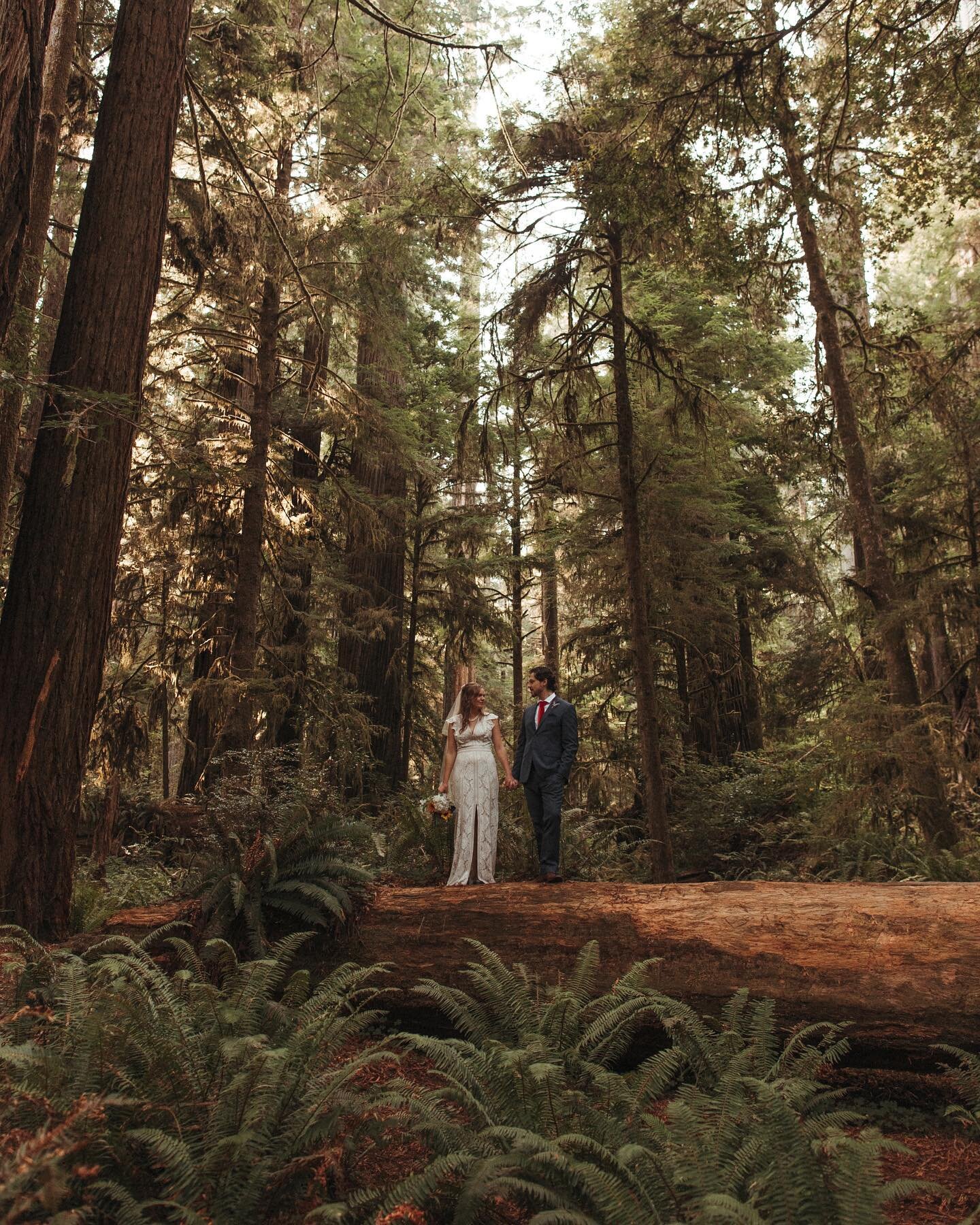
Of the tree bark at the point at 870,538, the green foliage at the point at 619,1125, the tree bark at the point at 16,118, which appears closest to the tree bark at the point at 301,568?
the tree bark at the point at 16,118

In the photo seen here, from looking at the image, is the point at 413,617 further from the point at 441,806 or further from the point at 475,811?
the point at 475,811

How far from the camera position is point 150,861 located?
12.1 meters

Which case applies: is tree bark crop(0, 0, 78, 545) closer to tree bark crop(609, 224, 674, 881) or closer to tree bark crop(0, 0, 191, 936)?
tree bark crop(0, 0, 191, 936)

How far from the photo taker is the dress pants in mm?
7473

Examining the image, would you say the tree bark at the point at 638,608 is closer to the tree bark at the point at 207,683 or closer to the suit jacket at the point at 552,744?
the suit jacket at the point at 552,744

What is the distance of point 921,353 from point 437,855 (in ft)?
28.5

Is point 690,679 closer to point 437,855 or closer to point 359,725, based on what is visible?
point 359,725

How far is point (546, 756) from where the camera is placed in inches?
305

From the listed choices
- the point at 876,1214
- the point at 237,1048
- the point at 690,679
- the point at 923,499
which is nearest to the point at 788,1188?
the point at 876,1214

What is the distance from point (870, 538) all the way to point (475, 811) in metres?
6.13

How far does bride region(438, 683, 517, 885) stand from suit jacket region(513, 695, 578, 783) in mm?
237

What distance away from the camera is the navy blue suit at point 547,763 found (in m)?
7.59

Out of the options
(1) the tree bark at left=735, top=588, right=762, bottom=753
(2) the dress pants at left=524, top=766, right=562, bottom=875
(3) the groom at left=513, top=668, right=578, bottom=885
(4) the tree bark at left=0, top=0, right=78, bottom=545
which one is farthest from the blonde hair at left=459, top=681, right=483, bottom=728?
(1) the tree bark at left=735, top=588, right=762, bottom=753

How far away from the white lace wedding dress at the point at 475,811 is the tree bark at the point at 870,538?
4.44 m
